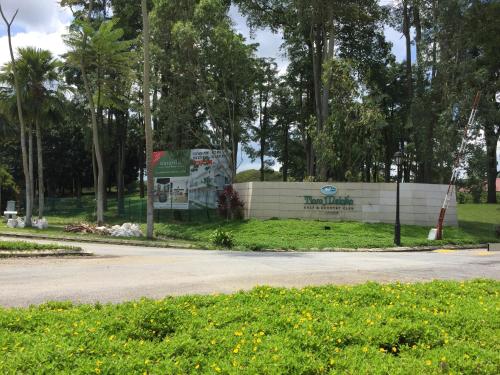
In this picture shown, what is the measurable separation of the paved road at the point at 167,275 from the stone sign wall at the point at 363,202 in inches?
508

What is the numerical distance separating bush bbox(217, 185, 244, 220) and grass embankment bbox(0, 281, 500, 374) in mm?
24606

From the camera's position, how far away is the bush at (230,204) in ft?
104

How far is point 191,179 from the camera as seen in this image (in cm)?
3356

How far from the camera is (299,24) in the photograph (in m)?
33.9

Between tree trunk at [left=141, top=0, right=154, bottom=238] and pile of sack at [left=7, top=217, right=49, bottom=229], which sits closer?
tree trunk at [left=141, top=0, right=154, bottom=238]

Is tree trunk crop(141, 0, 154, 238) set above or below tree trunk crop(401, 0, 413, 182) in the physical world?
below

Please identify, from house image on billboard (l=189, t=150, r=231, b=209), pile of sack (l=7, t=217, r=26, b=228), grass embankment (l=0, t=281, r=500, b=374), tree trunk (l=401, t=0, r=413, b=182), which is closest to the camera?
grass embankment (l=0, t=281, r=500, b=374)

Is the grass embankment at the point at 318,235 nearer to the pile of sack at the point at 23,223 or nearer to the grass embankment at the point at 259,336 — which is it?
the pile of sack at the point at 23,223

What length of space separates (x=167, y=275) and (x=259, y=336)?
6.55 m

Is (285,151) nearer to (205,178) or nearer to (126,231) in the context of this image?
(205,178)

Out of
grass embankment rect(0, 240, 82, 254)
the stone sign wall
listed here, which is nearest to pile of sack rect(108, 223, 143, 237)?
the stone sign wall

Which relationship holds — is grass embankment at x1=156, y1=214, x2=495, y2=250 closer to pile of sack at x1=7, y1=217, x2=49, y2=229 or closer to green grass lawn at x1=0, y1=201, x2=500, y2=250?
green grass lawn at x1=0, y1=201, x2=500, y2=250

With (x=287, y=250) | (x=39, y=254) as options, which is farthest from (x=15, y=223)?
(x=287, y=250)

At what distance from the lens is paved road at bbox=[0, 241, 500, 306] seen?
29.2ft
